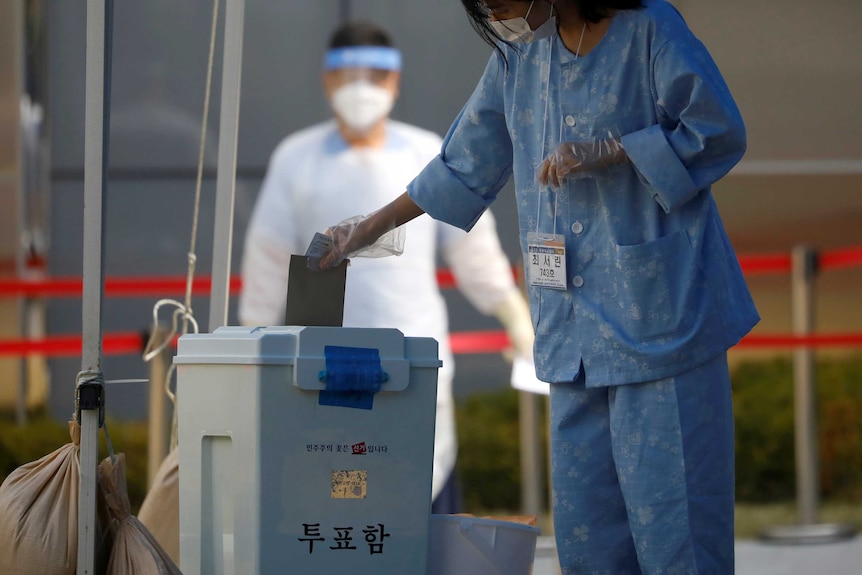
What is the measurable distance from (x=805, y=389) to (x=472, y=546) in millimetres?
2638

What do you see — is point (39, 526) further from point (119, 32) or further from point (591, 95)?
point (119, 32)

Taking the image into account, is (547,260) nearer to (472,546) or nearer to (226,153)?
(472,546)

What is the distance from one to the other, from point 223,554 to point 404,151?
Result: 2338 mm

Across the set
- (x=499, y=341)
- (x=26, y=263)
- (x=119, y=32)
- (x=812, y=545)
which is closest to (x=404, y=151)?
(x=499, y=341)

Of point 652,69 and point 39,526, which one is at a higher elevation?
point 652,69

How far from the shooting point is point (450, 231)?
12.1 ft

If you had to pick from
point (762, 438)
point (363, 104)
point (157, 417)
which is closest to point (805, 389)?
point (762, 438)

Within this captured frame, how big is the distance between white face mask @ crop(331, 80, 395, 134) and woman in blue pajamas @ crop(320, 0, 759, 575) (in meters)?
2.21

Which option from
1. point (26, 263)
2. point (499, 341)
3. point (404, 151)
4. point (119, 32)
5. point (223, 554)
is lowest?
point (223, 554)

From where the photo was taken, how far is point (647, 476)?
1.54 m

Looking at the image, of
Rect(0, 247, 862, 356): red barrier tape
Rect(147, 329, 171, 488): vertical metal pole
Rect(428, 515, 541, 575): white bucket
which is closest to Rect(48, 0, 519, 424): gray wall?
Rect(0, 247, 862, 356): red barrier tape

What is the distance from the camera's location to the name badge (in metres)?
1.62

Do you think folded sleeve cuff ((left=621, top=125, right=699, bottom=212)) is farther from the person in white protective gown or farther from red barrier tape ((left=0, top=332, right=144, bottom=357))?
red barrier tape ((left=0, top=332, right=144, bottom=357))

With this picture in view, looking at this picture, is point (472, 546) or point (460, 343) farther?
point (460, 343)
